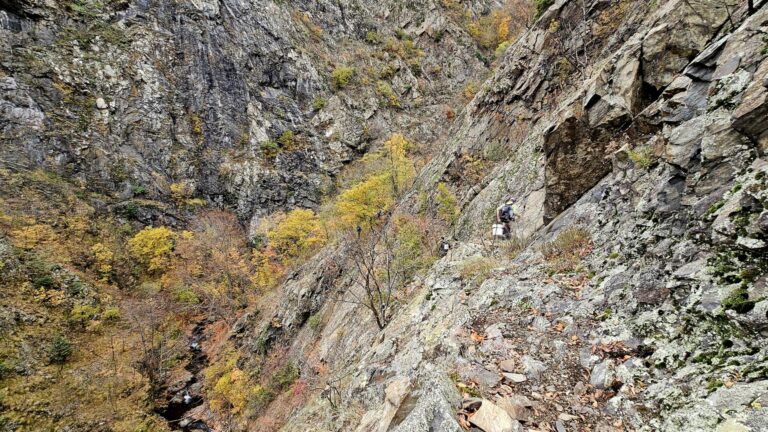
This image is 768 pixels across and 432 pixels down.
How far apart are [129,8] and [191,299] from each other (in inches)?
1359

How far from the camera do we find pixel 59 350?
2005 centimetres

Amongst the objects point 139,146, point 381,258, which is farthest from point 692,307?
point 139,146

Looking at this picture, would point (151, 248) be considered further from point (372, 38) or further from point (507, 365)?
point (372, 38)

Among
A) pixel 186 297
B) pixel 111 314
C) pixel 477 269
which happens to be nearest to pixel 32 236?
pixel 111 314

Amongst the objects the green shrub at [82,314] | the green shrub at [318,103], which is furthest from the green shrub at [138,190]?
the green shrub at [318,103]

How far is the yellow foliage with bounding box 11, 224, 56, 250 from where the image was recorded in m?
24.0

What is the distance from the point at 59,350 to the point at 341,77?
1528 inches

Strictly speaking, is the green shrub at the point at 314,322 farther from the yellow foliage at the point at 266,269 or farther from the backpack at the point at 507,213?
the backpack at the point at 507,213

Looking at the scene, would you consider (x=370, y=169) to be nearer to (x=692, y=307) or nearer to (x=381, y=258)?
(x=381, y=258)

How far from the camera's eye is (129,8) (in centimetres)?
3678

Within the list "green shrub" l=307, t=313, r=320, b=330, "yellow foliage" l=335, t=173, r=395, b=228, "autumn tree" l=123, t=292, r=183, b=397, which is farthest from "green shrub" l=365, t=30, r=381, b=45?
"green shrub" l=307, t=313, r=320, b=330

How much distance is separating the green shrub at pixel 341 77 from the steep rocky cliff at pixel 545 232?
21.1 metres

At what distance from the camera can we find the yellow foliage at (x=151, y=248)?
3086 centimetres

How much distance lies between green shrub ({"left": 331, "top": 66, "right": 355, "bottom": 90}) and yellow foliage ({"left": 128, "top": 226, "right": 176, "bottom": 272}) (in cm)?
2769
